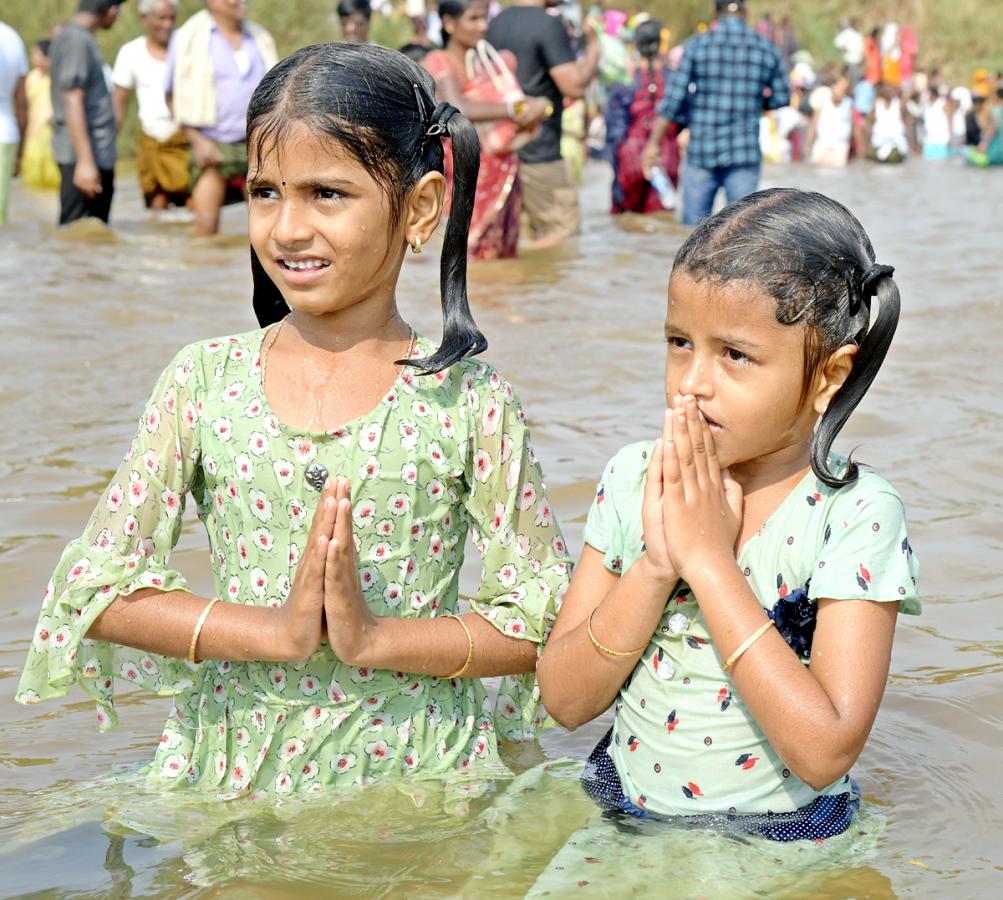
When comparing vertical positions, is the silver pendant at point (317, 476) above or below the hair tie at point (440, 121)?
below

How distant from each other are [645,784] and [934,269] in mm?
9117

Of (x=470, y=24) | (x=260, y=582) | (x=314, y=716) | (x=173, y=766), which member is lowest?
(x=173, y=766)

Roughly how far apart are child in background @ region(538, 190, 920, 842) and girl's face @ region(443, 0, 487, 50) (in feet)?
26.2

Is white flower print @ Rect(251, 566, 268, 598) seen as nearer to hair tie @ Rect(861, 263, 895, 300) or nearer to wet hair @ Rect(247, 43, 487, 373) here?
wet hair @ Rect(247, 43, 487, 373)

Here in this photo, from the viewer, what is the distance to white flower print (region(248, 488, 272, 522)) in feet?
9.09

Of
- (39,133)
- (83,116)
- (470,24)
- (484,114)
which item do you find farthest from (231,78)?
(39,133)

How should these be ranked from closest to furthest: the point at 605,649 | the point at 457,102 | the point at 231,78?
the point at 605,649, the point at 457,102, the point at 231,78

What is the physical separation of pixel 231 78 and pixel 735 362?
9.47 meters

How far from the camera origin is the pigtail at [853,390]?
2.55m

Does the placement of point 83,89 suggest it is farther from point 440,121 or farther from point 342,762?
point 342,762

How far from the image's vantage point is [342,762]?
2.82 m

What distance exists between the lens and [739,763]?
264 centimetres

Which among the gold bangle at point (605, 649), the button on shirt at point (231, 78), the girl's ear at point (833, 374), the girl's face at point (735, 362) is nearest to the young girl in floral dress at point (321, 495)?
the gold bangle at point (605, 649)

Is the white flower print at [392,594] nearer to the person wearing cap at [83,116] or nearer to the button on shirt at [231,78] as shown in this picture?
the button on shirt at [231,78]
